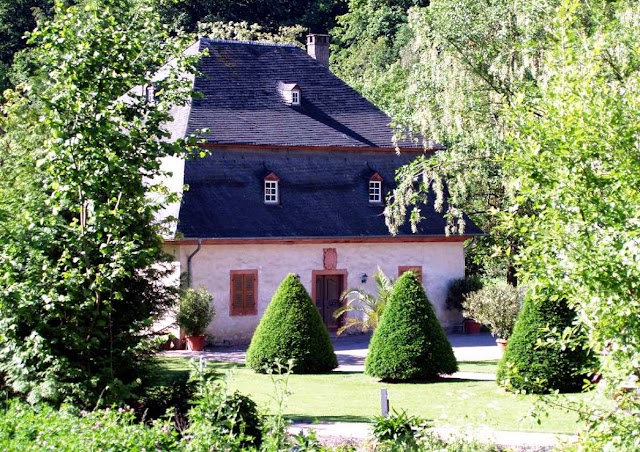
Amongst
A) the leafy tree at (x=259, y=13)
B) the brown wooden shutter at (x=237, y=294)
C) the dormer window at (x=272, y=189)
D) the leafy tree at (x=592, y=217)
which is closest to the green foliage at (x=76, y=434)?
the leafy tree at (x=592, y=217)

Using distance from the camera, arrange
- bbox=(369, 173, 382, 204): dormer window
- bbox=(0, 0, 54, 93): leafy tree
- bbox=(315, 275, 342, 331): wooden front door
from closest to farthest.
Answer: bbox=(315, 275, 342, 331): wooden front door
bbox=(369, 173, 382, 204): dormer window
bbox=(0, 0, 54, 93): leafy tree

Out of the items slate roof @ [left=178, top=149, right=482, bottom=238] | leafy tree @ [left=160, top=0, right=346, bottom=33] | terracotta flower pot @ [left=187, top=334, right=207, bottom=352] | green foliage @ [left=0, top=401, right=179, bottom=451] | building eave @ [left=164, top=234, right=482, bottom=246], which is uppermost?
leafy tree @ [left=160, top=0, right=346, bottom=33]

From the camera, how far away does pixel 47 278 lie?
12.7 meters

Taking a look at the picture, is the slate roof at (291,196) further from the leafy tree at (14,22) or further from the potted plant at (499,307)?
the leafy tree at (14,22)

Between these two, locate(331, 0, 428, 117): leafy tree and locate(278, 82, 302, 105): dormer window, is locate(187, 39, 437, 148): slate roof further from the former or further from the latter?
locate(331, 0, 428, 117): leafy tree

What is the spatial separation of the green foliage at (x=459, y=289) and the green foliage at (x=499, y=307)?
7602mm

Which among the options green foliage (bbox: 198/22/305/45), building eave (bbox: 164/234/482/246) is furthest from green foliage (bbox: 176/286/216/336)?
green foliage (bbox: 198/22/305/45)

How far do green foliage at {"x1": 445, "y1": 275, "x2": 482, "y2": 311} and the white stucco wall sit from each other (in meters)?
0.20

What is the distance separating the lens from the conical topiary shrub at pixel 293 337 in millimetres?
23219

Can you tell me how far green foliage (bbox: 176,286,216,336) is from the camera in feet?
92.1

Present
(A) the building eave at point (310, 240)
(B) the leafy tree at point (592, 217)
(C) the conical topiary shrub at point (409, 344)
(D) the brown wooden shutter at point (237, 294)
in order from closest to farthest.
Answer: (B) the leafy tree at point (592, 217), (C) the conical topiary shrub at point (409, 344), (A) the building eave at point (310, 240), (D) the brown wooden shutter at point (237, 294)

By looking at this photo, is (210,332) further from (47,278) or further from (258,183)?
(47,278)

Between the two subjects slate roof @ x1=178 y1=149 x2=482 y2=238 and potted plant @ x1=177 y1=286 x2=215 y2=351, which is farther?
slate roof @ x1=178 y1=149 x2=482 y2=238

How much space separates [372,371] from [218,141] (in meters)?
11.8
